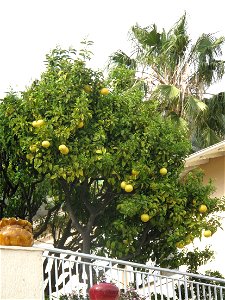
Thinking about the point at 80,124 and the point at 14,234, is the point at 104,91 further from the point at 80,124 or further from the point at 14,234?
the point at 14,234

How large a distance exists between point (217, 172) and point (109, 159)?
759cm

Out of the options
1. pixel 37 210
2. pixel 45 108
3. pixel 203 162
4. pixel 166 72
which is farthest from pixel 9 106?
pixel 166 72

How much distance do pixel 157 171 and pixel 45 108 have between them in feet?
7.36

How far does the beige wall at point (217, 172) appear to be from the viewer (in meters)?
19.3

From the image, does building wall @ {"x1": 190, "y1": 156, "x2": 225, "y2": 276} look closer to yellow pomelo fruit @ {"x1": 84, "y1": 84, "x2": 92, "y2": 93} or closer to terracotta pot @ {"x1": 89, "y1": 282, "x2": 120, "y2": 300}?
yellow pomelo fruit @ {"x1": 84, "y1": 84, "x2": 92, "y2": 93}

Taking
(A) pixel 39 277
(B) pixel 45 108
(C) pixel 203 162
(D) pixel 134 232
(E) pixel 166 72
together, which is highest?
(E) pixel 166 72

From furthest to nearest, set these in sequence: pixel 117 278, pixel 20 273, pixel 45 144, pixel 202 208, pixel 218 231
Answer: pixel 218 231, pixel 202 208, pixel 45 144, pixel 117 278, pixel 20 273

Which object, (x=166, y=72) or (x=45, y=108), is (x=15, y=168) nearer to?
(x=45, y=108)

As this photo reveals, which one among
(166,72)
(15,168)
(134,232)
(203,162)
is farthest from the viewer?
(166,72)

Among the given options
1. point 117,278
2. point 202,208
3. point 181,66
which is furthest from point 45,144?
point 181,66

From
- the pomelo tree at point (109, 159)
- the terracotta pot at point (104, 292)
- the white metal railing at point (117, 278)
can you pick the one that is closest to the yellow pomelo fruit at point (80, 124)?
the pomelo tree at point (109, 159)

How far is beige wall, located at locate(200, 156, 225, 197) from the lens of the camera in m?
19.3

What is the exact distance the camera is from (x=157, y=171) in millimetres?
13141

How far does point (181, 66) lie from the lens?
73.0 ft
